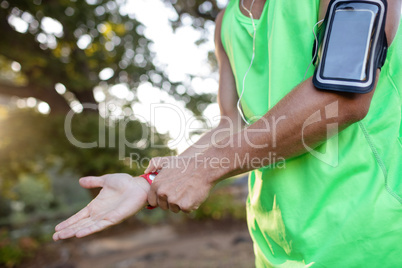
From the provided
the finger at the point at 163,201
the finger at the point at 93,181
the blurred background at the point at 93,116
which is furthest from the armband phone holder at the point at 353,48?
the blurred background at the point at 93,116

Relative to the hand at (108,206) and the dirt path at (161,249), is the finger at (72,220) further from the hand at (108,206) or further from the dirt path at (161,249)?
the dirt path at (161,249)

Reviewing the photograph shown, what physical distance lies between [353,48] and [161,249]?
7.24 m

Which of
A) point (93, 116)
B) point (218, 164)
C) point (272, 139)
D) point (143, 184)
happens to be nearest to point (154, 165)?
point (143, 184)

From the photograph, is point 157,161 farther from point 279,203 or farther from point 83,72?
point 83,72

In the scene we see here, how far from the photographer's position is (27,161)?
295 inches

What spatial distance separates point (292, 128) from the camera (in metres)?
0.97

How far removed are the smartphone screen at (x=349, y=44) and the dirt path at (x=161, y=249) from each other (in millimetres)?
5850

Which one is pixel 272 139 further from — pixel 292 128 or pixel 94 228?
pixel 94 228

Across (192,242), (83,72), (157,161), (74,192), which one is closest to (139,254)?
(192,242)

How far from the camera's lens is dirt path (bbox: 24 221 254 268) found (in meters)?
6.59

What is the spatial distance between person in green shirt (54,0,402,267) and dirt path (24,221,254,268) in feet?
18.3

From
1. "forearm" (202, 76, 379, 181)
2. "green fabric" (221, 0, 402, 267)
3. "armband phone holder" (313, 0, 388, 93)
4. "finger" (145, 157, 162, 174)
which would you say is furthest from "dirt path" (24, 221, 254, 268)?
"armband phone holder" (313, 0, 388, 93)

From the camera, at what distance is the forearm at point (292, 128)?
0.93 metres

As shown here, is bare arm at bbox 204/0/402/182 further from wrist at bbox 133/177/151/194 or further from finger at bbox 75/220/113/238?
finger at bbox 75/220/113/238
